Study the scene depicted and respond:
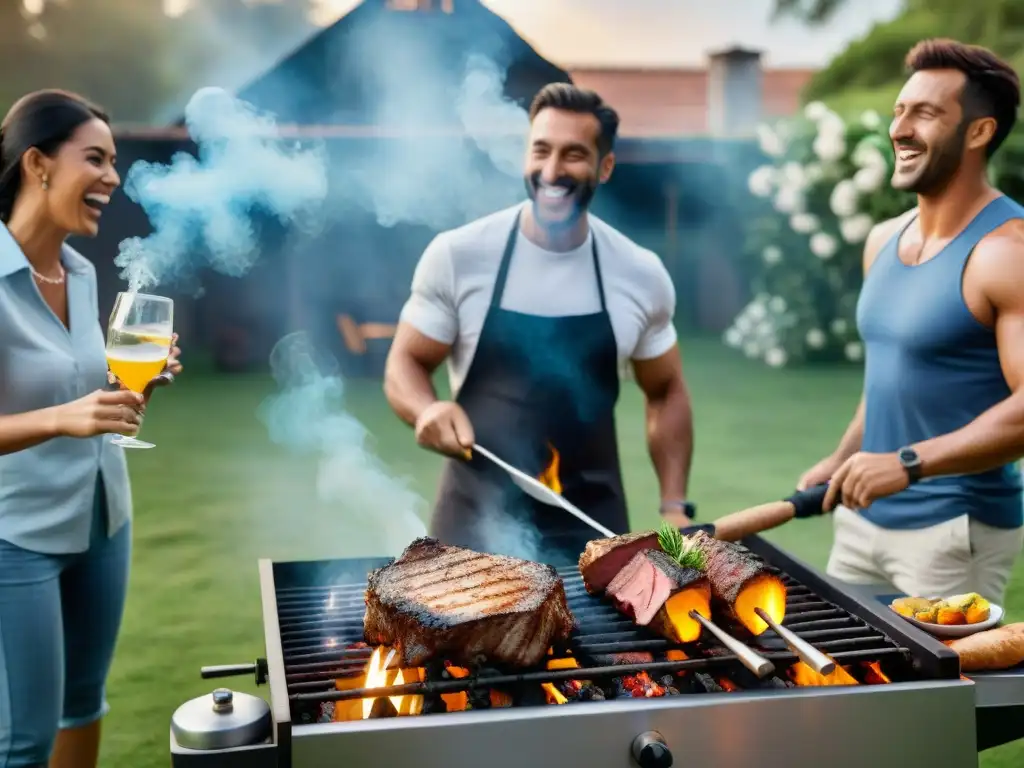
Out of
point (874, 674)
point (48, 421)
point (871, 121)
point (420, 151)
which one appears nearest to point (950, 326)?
point (874, 674)

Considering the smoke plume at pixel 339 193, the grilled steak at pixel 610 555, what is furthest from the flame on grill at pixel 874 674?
the smoke plume at pixel 339 193

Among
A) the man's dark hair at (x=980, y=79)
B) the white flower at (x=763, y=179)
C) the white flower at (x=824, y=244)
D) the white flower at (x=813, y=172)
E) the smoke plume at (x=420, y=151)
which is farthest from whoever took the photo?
the white flower at (x=824, y=244)

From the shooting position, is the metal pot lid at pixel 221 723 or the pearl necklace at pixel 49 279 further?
the pearl necklace at pixel 49 279

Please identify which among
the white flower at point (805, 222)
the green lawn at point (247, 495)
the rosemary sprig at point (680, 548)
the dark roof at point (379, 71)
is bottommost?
the green lawn at point (247, 495)

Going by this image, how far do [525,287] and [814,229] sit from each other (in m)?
14.0

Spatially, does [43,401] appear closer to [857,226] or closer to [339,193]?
[857,226]

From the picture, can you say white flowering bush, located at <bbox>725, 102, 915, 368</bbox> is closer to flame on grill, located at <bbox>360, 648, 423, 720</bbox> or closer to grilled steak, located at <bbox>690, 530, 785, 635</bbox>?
grilled steak, located at <bbox>690, 530, 785, 635</bbox>

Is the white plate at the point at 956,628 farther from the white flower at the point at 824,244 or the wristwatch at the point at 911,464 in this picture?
the white flower at the point at 824,244

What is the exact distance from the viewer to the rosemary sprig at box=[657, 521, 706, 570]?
2852mm

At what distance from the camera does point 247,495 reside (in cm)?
1002

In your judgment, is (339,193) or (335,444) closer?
(335,444)

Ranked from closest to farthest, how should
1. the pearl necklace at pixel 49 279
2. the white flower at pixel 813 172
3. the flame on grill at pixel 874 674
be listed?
the flame on grill at pixel 874 674 → the pearl necklace at pixel 49 279 → the white flower at pixel 813 172

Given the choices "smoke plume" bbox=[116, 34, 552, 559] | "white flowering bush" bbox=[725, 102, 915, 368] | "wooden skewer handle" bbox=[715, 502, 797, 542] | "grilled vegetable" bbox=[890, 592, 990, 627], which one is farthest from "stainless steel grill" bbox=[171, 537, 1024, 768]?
"white flowering bush" bbox=[725, 102, 915, 368]

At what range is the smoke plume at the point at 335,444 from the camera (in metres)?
5.24
